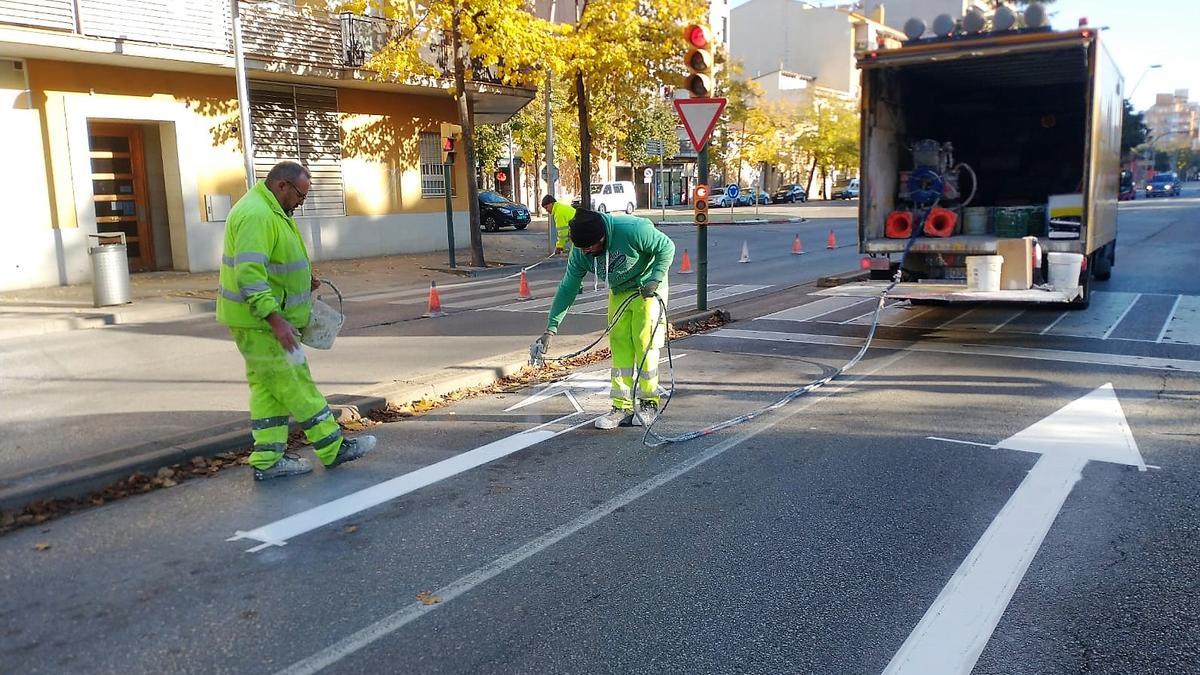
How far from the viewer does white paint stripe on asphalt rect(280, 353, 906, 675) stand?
11.4 ft

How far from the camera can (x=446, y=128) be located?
760 inches

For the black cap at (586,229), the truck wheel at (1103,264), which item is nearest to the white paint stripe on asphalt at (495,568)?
the black cap at (586,229)

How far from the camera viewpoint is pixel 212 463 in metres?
5.99

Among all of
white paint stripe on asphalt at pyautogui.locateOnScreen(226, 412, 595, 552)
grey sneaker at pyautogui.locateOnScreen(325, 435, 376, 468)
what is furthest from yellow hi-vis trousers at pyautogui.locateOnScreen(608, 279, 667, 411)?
grey sneaker at pyautogui.locateOnScreen(325, 435, 376, 468)

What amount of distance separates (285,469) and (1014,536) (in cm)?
422

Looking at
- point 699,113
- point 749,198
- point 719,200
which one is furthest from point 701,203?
point 749,198

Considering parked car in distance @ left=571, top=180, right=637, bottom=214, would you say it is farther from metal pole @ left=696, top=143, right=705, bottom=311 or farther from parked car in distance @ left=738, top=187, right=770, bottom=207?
metal pole @ left=696, top=143, right=705, bottom=311

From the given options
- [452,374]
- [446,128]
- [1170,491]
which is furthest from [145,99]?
[1170,491]

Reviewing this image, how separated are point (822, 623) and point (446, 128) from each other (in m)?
17.2

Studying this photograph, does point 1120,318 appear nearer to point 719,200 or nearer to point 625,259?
point 625,259

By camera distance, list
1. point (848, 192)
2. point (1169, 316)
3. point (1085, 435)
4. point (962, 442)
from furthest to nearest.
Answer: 1. point (848, 192)
2. point (1169, 316)
3. point (1085, 435)
4. point (962, 442)

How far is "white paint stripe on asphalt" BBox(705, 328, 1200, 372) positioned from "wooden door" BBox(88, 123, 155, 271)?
13716 mm

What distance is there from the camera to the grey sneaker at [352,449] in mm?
5891

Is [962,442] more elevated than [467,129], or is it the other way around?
[467,129]
